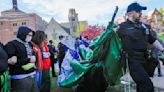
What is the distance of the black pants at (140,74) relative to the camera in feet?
19.9

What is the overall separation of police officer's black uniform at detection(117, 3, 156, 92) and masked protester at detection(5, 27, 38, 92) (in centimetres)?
173

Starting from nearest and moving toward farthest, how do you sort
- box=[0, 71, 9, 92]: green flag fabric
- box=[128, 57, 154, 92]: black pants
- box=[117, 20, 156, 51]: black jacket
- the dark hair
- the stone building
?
box=[0, 71, 9, 92]: green flag fabric
box=[128, 57, 154, 92]: black pants
box=[117, 20, 156, 51]: black jacket
the dark hair
the stone building

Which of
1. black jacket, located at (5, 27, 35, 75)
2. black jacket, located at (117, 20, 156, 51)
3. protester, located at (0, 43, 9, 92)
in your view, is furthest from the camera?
black jacket, located at (117, 20, 156, 51)

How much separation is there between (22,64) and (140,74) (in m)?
2.04

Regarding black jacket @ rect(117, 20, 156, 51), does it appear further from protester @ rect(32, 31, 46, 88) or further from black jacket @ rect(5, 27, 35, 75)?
protester @ rect(32, 31, 46, 88)

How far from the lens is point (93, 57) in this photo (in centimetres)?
754

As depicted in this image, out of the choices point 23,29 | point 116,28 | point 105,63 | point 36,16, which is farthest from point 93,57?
point 36,16

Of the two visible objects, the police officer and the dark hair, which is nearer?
the police officer

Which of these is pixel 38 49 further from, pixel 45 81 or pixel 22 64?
pixel 22 64

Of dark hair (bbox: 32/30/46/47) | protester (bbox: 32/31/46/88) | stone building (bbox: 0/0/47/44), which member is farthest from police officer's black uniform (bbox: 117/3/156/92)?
stone building (bbox: 0/0/47/44)

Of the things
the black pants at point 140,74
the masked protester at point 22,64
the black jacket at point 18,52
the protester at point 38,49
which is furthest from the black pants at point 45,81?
the black pants at point 140,74

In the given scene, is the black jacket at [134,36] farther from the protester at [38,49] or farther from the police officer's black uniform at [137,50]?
the protester at [38,49]

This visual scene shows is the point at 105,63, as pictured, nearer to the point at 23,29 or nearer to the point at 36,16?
the point at 23,29

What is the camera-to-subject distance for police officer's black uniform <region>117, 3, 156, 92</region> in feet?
20.0
